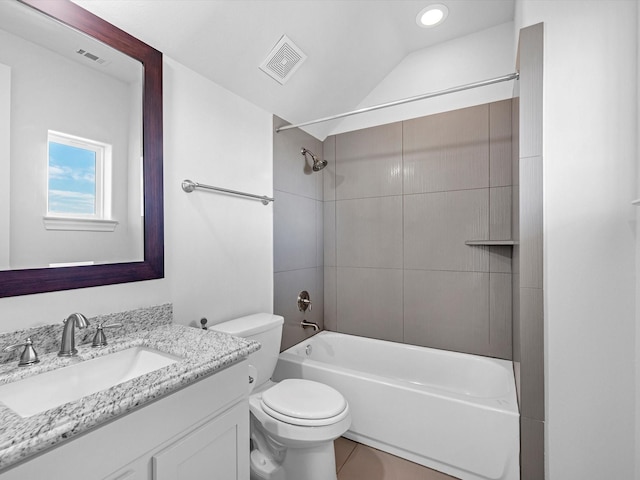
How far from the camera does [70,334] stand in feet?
3.45

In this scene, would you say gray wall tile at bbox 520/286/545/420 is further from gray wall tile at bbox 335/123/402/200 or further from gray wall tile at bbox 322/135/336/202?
gray wall tile at bbox 322/135/336/202

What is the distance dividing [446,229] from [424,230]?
6.1 inches

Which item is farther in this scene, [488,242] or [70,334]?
[488,242]

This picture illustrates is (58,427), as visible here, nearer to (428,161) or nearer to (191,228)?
(191,228)

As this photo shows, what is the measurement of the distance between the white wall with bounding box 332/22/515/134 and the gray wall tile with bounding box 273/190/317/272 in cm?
83

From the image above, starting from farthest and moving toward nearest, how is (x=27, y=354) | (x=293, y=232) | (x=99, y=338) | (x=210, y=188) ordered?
(x=293, y=232) < (x=210, y=188) < (x=99, y=338) < (x=27, y=354)

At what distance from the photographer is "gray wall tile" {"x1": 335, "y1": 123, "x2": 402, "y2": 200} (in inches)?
96.7

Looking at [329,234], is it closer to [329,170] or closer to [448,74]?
[329,170]

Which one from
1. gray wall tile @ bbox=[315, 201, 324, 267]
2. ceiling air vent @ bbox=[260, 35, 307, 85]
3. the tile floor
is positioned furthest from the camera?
gray wall tile @ bbox=[315, 201, 324, 267]

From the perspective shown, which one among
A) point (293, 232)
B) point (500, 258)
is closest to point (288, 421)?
point (293, 232)

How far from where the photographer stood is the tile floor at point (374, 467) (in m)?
1.67

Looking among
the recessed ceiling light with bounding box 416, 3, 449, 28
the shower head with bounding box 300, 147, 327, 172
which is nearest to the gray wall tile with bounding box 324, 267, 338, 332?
the shower head with bounding box 300, 147, 327, 172

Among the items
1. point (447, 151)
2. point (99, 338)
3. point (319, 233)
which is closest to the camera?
point (99, 338)

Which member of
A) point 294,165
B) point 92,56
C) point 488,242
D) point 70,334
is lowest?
point 70,334
